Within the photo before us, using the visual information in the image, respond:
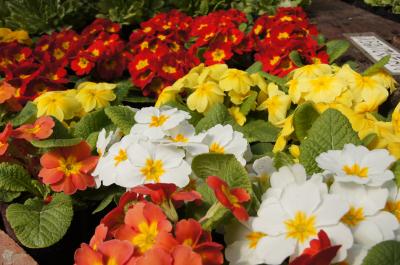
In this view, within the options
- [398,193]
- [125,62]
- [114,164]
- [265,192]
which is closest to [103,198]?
[114,164]

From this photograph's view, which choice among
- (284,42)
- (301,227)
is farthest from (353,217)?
(284,42)

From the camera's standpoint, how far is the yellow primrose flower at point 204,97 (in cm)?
192

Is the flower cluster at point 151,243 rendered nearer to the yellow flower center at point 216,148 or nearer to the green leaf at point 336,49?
the yellow flower center at point 216,148

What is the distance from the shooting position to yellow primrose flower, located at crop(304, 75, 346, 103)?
5.84ft

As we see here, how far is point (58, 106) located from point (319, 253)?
1299 millimetres

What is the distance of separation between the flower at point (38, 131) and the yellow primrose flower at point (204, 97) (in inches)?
21.0

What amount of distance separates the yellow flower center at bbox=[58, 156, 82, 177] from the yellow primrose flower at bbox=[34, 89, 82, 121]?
0.41 meters

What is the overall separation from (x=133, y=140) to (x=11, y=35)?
1.95m

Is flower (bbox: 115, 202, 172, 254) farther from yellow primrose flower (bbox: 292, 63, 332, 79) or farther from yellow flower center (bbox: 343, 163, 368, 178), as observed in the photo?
yellow primrose flower (bbox: 292, 63, 332, 79)

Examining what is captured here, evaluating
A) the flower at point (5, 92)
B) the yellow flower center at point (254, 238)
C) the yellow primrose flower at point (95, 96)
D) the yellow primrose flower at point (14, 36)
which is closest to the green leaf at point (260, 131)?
the yellow primrose flower at point (95, 96)

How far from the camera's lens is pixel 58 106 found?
198 cm

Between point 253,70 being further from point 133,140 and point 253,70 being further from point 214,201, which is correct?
point 214,201

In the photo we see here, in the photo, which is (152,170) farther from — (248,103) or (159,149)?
(248,103)

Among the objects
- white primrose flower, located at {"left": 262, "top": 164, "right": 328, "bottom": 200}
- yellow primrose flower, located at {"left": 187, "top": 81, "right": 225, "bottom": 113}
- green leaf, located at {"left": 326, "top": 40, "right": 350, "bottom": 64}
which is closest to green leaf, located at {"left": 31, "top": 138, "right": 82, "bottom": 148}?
yellow primrose flower, located at {"left": 187, "top": 81, "right": 225, "bottom": 113}
